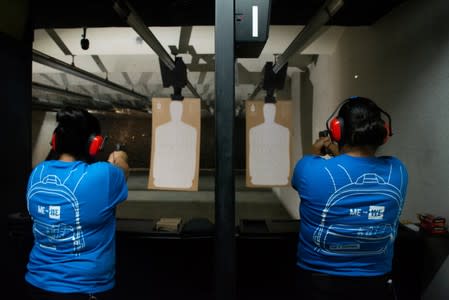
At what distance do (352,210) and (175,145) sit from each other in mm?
1202

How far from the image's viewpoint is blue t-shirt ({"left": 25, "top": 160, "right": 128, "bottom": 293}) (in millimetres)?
949

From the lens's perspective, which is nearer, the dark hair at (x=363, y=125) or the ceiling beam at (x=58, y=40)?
the dark hair at (x=363, y=125)

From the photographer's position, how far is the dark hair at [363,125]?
983 mm

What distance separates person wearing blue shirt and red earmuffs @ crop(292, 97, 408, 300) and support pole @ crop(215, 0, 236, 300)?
33cm

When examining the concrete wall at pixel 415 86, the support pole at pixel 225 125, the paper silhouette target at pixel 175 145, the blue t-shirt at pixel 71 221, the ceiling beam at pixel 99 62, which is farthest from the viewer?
the ceiling beam at pixel 99 62

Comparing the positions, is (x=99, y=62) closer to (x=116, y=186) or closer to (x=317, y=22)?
(x=317, y=22)

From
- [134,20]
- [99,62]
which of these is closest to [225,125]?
[134,20]

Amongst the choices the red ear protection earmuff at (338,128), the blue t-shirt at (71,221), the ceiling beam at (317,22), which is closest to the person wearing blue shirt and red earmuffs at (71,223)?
the blue t-shirt at (71,221)

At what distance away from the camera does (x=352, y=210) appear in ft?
3.14

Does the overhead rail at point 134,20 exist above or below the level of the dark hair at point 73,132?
above

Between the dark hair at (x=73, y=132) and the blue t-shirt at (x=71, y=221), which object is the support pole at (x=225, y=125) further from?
the dark hair at (x=73, y=132)

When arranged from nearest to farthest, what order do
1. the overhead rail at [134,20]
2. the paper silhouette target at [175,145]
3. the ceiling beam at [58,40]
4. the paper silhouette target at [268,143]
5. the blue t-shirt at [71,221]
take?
the blue t-shirt at [71,221]
the overhead rail at [134,20]
the paper silhouette target at [175,145]
the paper silhouette target at [268,143]
the ceiling beam at [58,40]


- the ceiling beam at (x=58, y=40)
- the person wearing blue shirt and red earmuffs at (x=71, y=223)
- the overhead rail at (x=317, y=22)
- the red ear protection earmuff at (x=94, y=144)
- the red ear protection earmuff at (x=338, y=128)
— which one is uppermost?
the ceiling beam at (x=58, y=40)

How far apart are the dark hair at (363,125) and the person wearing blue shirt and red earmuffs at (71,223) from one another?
81 cm
